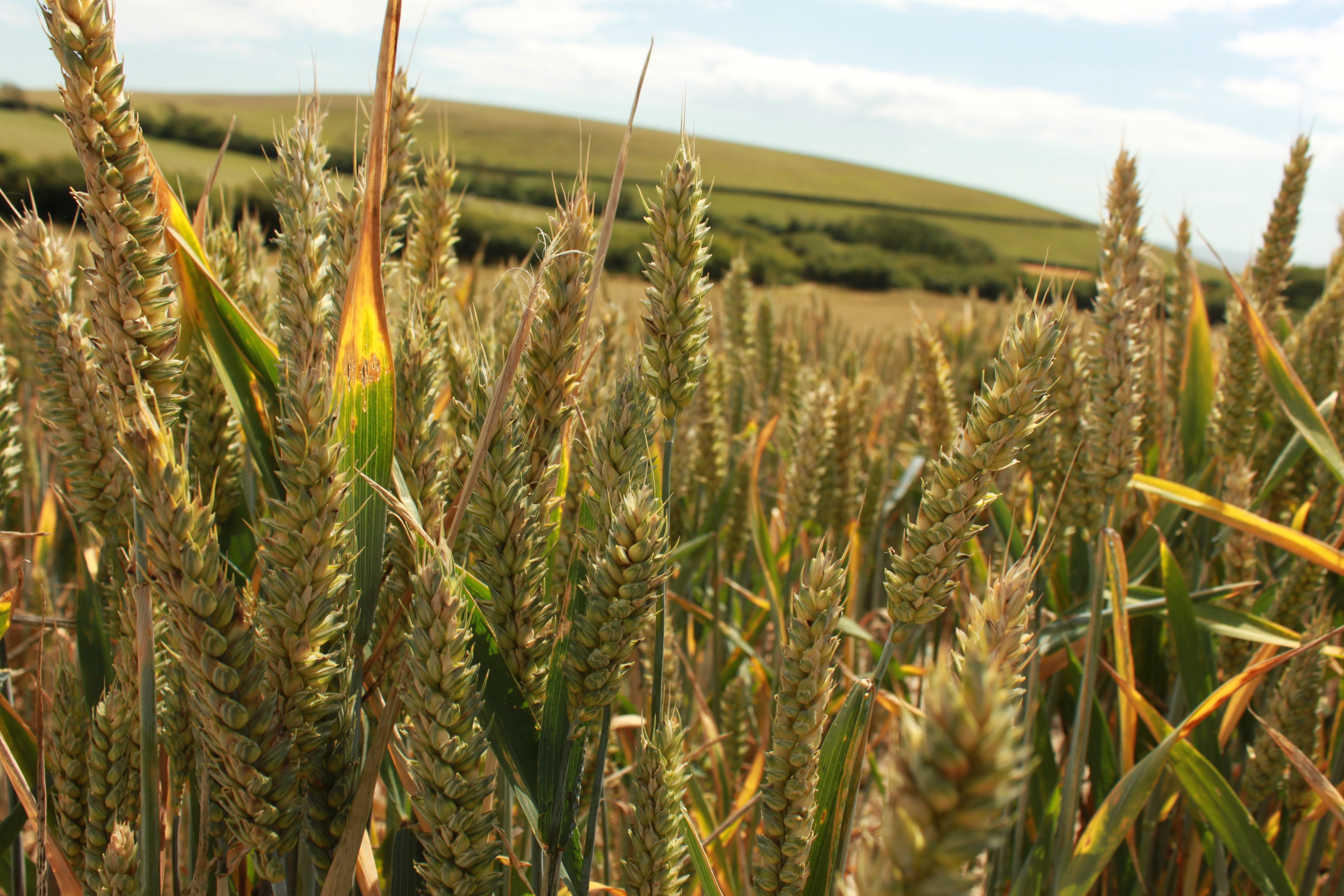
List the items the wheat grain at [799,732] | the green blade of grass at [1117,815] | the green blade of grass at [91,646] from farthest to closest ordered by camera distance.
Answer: the green blade of grass at [91,646], the green blade of grass at [1117,815], the wheat grain at [799,732]

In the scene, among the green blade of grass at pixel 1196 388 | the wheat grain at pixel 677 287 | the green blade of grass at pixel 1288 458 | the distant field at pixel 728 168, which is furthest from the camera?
the distant field at pixel 728 168

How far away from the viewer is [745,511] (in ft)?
7.77

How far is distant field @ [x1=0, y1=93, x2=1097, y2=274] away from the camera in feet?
120

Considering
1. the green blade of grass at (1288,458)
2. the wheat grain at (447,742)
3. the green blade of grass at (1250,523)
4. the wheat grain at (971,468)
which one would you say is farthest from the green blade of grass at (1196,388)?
the wheat grain at (447,742)

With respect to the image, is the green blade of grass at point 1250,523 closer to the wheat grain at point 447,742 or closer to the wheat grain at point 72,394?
the wheat grain at point 447,742

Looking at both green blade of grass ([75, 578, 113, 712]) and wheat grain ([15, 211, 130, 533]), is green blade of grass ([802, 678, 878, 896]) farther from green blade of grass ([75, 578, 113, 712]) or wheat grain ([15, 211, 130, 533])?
green blade of grass ([75, 578, 113, 712])

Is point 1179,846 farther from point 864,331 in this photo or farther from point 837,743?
point 864,331

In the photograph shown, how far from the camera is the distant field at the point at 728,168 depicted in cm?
3650

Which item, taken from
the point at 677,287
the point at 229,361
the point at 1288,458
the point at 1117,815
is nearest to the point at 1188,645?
the point at 1117,815

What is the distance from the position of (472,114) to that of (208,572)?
59.0m

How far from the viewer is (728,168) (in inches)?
2053

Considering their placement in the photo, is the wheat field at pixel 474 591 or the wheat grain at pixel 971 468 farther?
the wheat grain at pixel 971 468

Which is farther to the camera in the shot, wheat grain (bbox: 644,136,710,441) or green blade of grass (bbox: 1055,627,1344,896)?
green blade of grass (bbox: 1055,627,1344,896)

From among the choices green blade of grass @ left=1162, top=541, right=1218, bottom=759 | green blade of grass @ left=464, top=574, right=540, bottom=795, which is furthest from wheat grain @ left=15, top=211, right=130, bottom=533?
green blade of grass @ left=1162, top=541, right=1218, bottom=759
